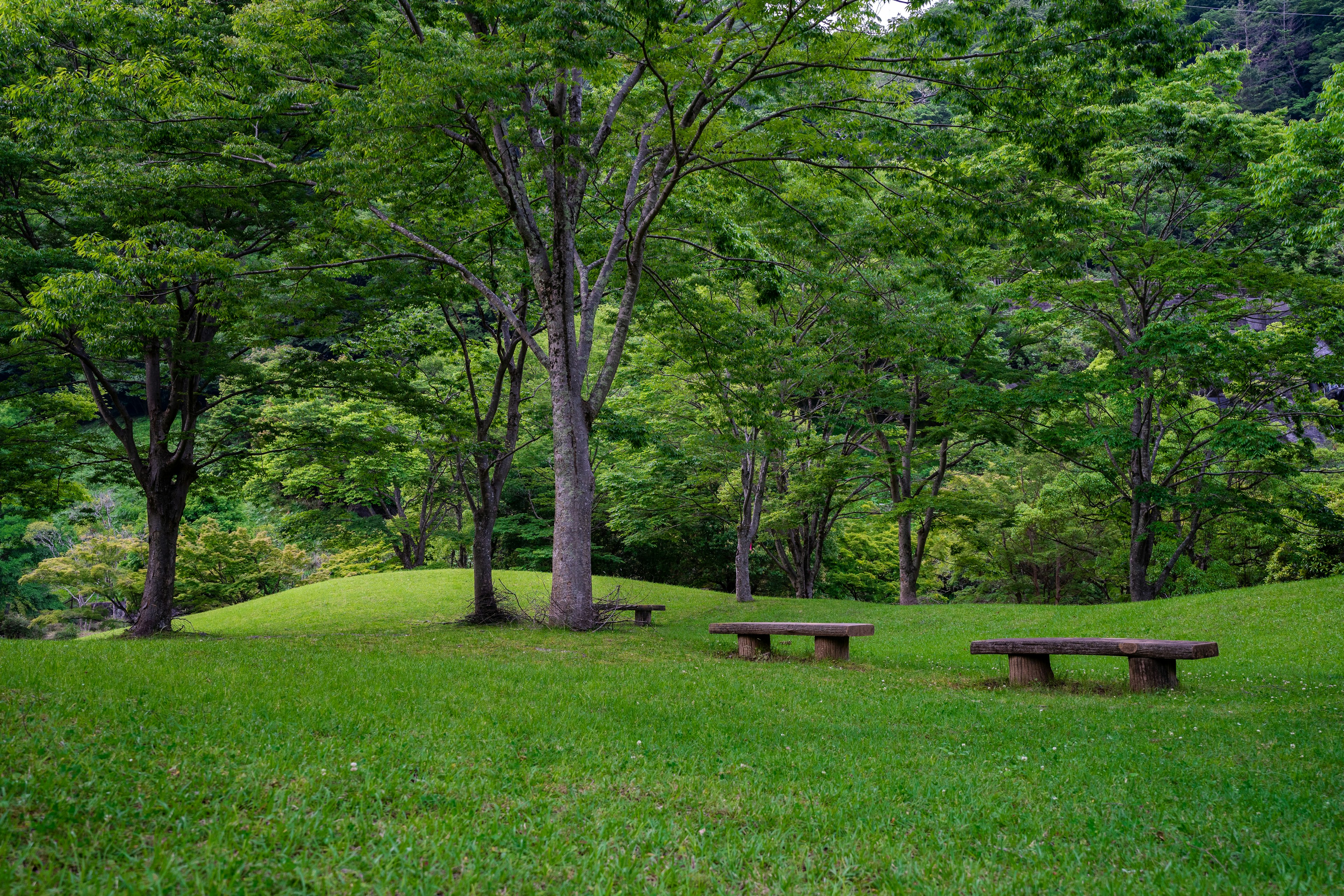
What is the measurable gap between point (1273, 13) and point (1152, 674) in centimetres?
5381

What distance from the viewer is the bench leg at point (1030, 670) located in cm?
898

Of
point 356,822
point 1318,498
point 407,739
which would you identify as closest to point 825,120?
point 407,739

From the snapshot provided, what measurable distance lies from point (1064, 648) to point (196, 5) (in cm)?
1432

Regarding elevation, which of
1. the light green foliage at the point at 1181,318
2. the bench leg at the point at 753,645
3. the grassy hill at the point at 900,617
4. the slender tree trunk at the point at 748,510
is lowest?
the grassy hill at the point at 900,617

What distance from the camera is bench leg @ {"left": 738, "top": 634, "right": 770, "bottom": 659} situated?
11.1 metres

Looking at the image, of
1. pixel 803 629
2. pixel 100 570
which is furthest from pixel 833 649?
pixel 100 570

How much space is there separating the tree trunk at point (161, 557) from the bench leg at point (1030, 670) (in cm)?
1385

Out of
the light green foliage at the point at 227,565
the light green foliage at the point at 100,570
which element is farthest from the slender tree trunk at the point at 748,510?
the light green foliage at the point at 100,570

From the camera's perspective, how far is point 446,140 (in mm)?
12375

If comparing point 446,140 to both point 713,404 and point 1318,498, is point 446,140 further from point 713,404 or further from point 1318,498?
point 1318,498

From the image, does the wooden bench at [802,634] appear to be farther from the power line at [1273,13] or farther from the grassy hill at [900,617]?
the power line at [1273,13]

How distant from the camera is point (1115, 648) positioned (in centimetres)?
816

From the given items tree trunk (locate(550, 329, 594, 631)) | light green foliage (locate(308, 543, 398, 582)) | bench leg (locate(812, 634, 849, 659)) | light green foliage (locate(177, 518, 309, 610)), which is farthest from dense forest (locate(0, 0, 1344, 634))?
light green foliage (locate(308, 543, 398, 582))

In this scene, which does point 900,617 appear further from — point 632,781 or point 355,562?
point 355,562
